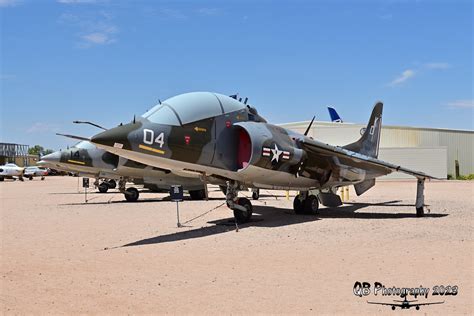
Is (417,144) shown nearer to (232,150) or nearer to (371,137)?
(371,137)

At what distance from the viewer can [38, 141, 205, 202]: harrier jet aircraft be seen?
21.1 meters

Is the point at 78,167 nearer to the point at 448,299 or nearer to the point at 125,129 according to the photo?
the point at 125,129

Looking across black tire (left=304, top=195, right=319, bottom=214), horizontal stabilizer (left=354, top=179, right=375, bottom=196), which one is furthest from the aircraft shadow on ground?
horizontal stabilizer (left=354, top=179, right=375, bottom=196)

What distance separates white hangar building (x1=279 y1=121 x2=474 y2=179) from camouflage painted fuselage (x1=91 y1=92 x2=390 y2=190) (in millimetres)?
39494

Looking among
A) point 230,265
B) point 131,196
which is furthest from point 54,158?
point 230,265

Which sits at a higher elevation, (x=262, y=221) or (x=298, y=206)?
(x=298, y=206)

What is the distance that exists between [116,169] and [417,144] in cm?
4242

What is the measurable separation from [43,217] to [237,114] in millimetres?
7220

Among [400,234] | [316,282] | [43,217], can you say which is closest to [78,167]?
[43,217]

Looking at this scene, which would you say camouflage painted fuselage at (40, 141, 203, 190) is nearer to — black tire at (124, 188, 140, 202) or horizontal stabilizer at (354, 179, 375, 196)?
black tire at (124, 188, 140, 202)

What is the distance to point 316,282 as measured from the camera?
601 cm

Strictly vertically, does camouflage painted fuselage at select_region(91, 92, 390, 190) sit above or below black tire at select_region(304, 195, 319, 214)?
above

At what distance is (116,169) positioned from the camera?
21781 mm

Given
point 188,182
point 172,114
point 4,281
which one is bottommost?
point 4,281
